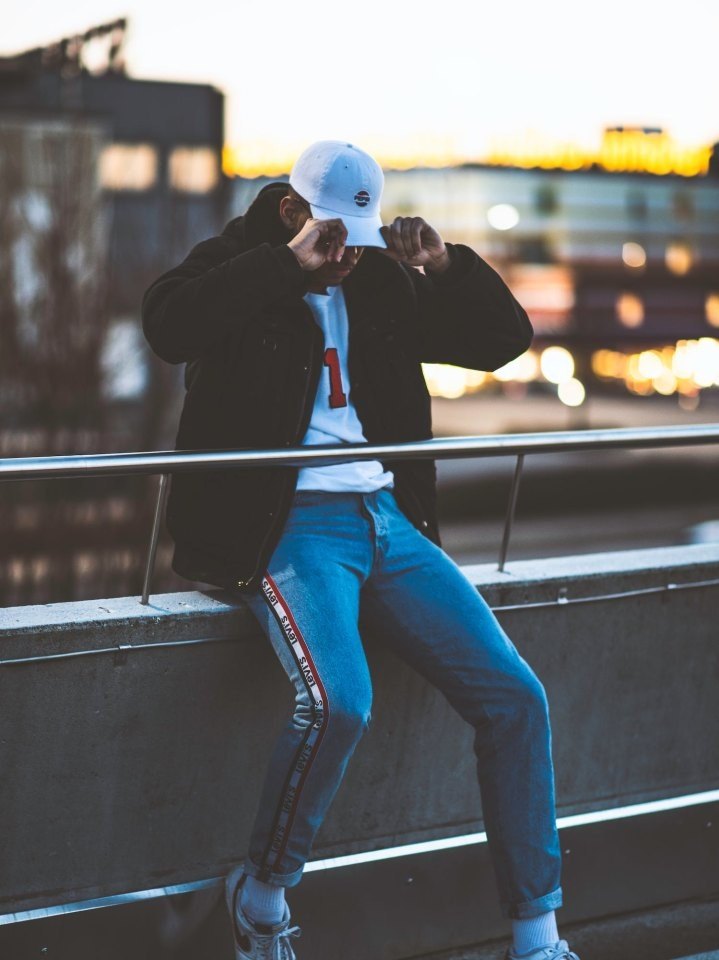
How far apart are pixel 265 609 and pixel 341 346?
2.48 ft

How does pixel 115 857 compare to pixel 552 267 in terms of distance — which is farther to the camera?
pixel 552 267

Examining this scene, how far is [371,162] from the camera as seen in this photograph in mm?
3367

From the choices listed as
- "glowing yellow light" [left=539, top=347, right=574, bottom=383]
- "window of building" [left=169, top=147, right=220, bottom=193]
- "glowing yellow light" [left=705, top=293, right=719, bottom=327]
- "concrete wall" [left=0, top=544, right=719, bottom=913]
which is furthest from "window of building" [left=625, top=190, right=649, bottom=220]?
"concrete wall" [left=0, top=544, right=719, bottom=913]

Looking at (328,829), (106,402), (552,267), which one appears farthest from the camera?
(552,267)

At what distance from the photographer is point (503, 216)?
3351 inches

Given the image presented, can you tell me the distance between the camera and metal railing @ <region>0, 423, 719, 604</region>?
304 centimetres

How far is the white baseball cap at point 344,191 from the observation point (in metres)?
3.25

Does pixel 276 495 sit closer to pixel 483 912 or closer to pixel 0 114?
pixel 483 912

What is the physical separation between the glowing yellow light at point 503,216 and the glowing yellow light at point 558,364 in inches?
345

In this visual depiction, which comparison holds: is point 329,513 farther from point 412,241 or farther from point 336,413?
point 412,241

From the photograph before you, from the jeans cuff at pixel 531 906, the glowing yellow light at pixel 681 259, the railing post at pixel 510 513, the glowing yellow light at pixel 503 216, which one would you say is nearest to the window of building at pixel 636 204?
the glowing yellow light at pixel 681 259

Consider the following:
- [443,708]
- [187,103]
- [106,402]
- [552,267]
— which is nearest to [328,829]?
[443,708]

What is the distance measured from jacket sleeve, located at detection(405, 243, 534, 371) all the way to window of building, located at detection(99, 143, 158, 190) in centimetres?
4122

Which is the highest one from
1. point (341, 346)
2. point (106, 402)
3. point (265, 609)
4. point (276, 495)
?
point (341, 346)
